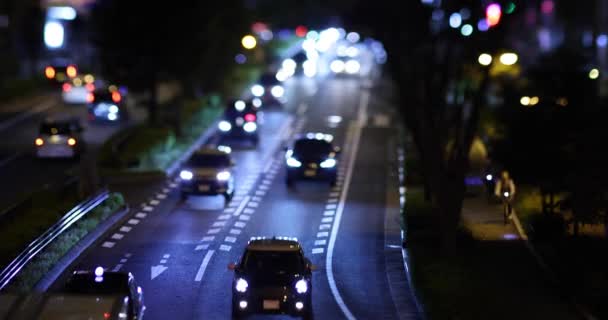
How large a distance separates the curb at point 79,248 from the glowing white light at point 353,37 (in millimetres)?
88855

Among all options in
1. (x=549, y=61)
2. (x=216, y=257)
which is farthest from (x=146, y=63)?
(x=216, y=257)

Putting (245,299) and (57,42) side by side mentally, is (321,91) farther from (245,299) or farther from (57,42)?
(245,299)

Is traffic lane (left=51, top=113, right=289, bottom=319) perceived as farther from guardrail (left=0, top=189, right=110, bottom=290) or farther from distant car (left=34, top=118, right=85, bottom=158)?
distant car (left=34, top=118, right=85, bottom=158)

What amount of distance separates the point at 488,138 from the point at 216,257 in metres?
23.2

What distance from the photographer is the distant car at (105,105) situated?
57.0m

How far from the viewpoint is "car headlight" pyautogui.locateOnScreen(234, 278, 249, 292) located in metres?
23.2

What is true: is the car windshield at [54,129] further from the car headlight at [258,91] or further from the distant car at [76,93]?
the car headlight at [258,91]

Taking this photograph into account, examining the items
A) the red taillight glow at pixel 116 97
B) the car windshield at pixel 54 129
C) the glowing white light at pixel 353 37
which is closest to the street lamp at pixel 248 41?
the red taillight glow at pixel 116 97

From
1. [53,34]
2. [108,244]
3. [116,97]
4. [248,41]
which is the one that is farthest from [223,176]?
[53,34]

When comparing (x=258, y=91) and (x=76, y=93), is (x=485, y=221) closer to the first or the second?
(x=258, y=91)

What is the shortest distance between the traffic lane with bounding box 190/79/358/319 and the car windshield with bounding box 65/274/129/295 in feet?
8.67

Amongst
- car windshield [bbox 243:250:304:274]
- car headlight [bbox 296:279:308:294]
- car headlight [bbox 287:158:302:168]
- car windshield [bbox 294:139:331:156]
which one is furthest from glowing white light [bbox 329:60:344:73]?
car headlight [bbox 296:279:308:294]

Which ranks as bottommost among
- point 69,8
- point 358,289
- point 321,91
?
point 358,289

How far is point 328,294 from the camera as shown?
2636 centimetres
